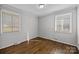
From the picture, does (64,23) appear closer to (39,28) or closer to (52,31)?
(52,31)

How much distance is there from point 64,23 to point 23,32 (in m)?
0.83

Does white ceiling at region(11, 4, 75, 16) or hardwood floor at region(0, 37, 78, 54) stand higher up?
white ceiling at region(11, 4, 75, 16)

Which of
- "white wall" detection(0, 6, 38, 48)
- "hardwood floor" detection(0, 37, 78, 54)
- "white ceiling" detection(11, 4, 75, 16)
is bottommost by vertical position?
"hardwood floor" detection(0, 37, 78, 54)

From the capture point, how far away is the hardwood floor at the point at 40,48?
62.1 inches

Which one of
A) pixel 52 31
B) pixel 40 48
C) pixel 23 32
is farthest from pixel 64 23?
pixel 23 32

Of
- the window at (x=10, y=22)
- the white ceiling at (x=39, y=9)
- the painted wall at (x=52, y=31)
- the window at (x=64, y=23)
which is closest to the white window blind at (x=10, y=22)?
the window at (x=10, y=22)

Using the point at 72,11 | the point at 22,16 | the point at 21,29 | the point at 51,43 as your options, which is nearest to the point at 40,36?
the point at 51,43

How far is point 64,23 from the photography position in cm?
160

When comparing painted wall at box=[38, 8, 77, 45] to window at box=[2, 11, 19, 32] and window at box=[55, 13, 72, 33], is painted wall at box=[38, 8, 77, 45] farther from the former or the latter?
window at box=[2, 11, 19, 32]

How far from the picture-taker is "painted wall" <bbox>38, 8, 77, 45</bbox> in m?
1.58

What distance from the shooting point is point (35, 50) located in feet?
5.30

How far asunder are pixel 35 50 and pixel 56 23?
0.68 meters

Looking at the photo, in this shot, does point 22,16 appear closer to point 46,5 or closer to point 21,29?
point 21,29

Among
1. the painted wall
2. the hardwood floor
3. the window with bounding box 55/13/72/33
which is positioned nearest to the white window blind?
the hardwood floor
